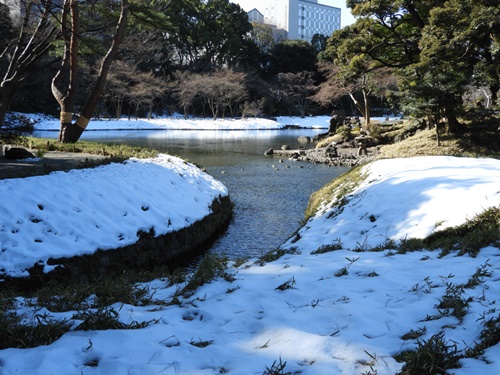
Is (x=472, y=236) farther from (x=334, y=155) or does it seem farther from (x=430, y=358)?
(x=334, y=155)

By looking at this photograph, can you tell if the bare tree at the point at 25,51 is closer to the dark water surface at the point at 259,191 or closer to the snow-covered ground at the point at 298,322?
the dark water surface at the point at 259,191

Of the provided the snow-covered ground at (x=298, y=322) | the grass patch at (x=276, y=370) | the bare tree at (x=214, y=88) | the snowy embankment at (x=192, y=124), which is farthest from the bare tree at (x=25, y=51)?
the bare tree at (x=214, y=88)

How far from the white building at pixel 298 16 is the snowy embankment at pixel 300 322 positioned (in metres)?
93.5

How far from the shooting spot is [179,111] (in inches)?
2181

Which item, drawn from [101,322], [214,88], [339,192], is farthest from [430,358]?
[214,88]

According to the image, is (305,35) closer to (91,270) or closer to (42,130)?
(42,130)

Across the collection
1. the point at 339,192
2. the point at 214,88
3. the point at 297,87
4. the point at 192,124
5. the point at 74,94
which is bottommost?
the point at 339,192

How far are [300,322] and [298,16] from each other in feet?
326

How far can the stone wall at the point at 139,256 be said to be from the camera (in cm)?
540

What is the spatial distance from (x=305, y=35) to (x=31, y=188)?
97035 mm

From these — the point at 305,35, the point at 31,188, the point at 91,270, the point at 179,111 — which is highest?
the point at 305,35

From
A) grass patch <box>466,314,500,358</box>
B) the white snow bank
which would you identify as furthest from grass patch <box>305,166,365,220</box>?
grass patch <box>466,314,500,358</box>

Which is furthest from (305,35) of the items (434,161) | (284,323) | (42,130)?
(284,323)

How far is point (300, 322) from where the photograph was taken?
8.59 ft
